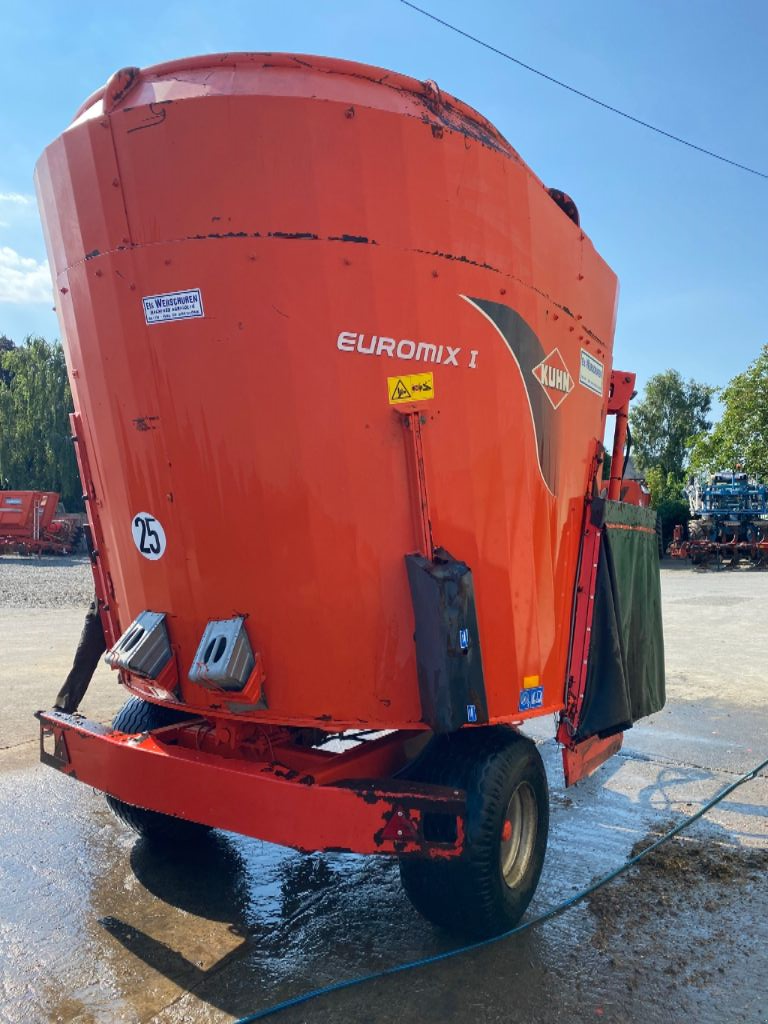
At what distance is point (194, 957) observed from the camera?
3.35m

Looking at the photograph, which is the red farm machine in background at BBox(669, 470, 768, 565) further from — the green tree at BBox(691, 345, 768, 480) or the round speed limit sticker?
the round speed limit sticker

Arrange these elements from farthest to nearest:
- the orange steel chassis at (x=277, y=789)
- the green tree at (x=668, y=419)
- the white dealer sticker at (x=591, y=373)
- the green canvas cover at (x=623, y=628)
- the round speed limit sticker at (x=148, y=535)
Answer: the green tree at (x=668, y=419)
the white dealer sticker at (x=591, y=373)
the green canvas cover at (x=623, y=628)
the round speed limit sticker at (x=148, y=535)
the orange steel chassis at (x=277, y=789)

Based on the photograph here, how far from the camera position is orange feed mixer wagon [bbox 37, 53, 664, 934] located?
3.14m

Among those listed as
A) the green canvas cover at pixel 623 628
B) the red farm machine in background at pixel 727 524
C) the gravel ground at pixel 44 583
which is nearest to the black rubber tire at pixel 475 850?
the green canvas cover at pixel 623 628

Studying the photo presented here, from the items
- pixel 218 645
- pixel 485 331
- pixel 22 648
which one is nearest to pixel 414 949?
pixel 218 645

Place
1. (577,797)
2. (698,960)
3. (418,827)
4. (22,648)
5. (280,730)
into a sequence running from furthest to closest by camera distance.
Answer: (22,648)
(577,797)
(280,730)
(698,960)
(418,827)

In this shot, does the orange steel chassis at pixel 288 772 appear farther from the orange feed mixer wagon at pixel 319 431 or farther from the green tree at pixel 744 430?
the green tree at pixel 744 430

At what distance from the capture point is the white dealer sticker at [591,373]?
415cm

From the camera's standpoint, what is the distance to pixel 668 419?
177 feet

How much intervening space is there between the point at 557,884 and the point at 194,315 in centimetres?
317

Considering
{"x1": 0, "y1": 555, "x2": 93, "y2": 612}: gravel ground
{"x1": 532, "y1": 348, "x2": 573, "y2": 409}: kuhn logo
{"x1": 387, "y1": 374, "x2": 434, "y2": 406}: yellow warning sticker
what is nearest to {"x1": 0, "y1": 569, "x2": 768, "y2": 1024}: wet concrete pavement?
{"x1": 387, "y1": 374, "x2": 434, "y2": 406}: yellow warning sticker

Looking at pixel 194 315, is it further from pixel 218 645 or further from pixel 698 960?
pixel 698 960

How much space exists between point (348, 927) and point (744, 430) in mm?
33275

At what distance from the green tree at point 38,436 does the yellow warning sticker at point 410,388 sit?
122ft
